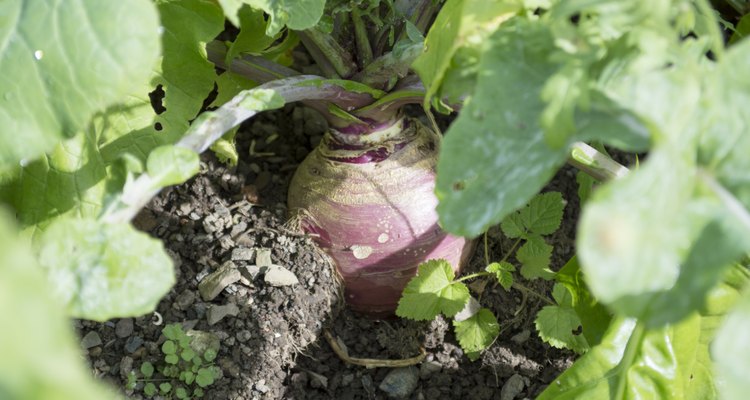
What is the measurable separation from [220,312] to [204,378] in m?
0.15

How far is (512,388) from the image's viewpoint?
180 centimetres

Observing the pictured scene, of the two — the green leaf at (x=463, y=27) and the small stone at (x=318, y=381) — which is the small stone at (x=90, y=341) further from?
the green leaf at (x=463, y=27)

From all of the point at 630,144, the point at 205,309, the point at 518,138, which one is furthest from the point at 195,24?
the point at 630,144

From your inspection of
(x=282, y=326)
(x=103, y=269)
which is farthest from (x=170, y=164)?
(x=282, y=326)

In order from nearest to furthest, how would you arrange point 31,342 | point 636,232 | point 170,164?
1. point 31,342
2. point 636,232
3. point 170,164

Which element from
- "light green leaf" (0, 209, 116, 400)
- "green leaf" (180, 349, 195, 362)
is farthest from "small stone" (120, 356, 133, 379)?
"light green leaf" (0, 209, 116, 400)

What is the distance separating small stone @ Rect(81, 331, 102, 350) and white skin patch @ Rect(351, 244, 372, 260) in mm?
569

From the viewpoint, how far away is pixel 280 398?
1.73 metres

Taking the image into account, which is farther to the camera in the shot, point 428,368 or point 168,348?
point 428,368

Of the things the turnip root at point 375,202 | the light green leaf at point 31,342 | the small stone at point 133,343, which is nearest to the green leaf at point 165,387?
the small stone at point 133,343

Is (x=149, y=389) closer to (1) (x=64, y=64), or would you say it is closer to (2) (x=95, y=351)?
(2) (x=95, y=351)

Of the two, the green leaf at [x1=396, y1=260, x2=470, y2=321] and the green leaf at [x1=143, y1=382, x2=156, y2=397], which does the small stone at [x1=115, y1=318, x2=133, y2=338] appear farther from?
the green leaf at [x1=396, y1=260, x2=470, y2=321]

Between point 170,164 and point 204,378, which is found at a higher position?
point 170,164

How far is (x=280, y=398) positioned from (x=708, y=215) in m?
1.12
